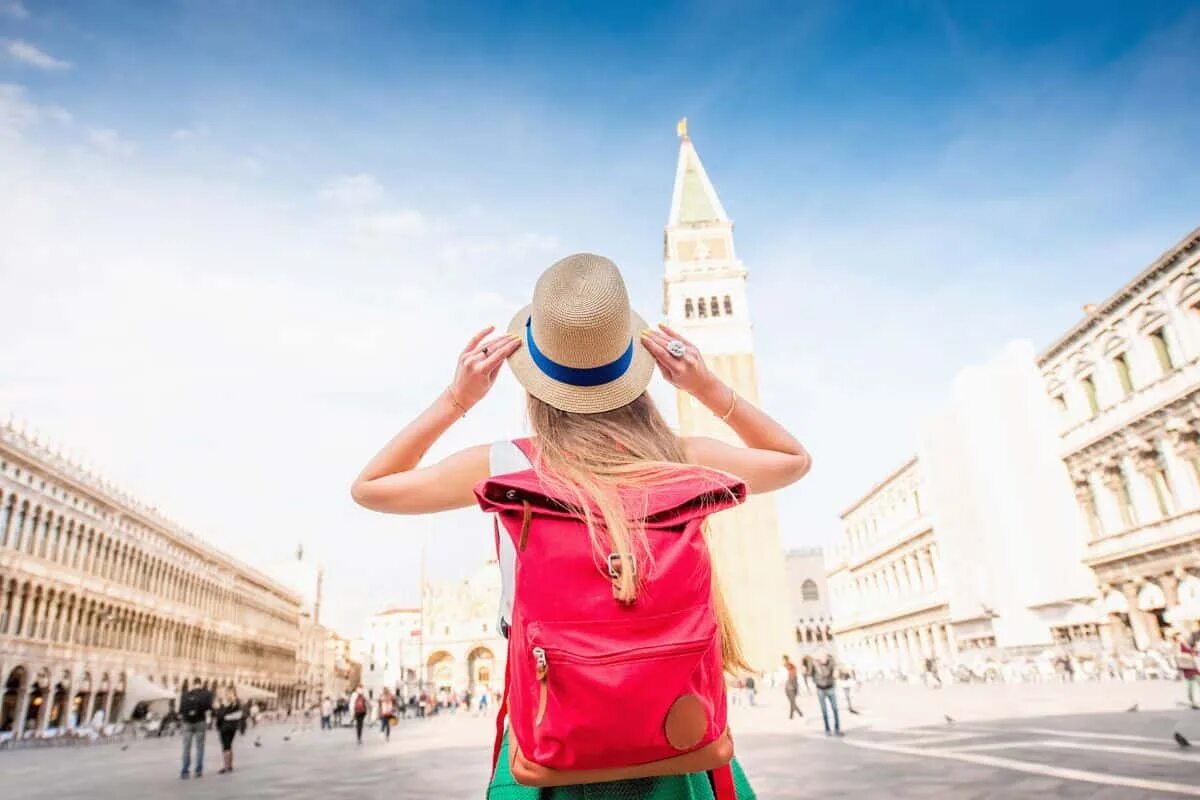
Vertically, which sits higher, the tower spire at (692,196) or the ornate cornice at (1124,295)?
the tower spire at (692,196)

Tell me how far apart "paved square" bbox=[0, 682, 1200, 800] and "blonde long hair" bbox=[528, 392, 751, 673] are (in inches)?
184

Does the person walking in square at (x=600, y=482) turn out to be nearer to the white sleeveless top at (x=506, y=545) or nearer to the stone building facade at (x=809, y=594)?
the white sleeveless top at (x=506, y=545)

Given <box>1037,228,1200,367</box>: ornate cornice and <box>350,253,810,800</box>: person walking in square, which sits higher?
<box>1037,228,1200,367</box>: ornate cornice

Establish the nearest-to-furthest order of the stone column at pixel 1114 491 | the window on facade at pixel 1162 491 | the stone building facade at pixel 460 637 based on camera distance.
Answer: the window on facade at pixel 1162 491 → the stone column at pixel 1114 491 → the stone building facade at pixel 460 637

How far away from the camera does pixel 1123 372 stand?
2284 cm

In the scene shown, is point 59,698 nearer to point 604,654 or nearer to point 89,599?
point 89,599

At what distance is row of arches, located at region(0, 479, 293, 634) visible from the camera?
26188 mm

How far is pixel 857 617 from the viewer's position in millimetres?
47094

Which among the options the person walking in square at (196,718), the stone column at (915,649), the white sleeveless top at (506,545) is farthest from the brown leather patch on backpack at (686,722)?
the stone column at (915,649)

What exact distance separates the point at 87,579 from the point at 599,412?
36874mm

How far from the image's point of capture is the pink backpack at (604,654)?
1.12 metres

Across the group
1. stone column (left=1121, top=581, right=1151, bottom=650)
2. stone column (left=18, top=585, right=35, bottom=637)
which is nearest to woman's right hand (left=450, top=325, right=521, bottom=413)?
stone column (left=1121, top=581, right=1151, bottom=650)

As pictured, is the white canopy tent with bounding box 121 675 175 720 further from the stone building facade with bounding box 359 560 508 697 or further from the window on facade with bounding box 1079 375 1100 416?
the stone building facade with bounding box 359 560 508 697

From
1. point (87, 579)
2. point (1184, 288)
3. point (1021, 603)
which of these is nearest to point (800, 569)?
point (1021, 603)
